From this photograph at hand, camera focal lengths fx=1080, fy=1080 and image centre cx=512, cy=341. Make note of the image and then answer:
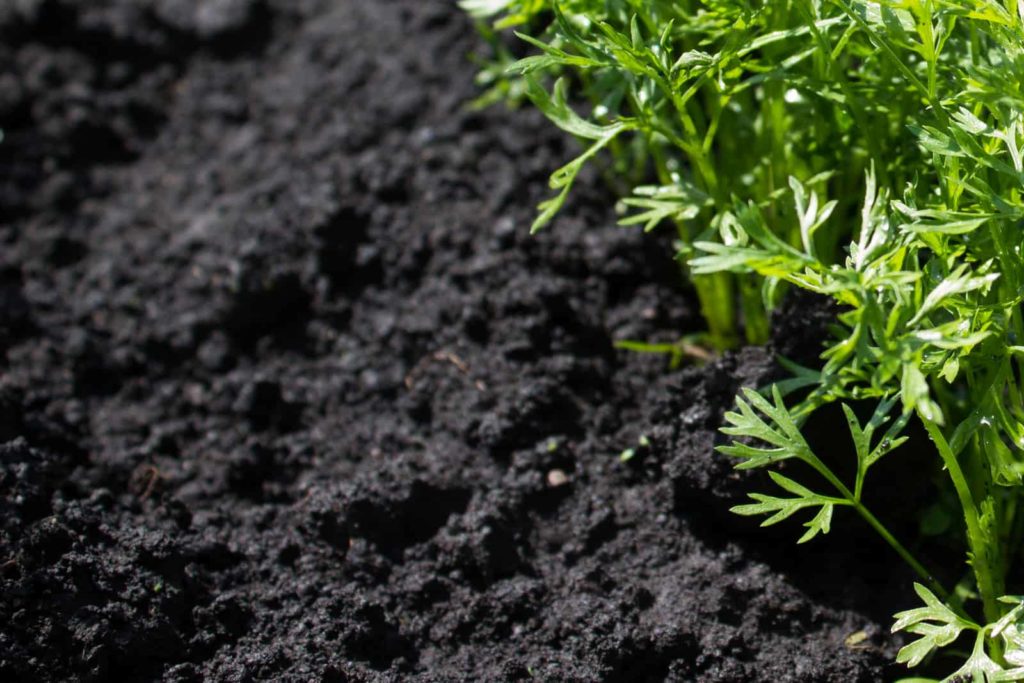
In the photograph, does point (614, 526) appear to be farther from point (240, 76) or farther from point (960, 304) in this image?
point (240, 76)

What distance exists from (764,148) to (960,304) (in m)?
0.69

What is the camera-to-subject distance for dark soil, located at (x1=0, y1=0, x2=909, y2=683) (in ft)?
6.27

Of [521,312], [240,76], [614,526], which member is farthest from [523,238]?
[240,76]

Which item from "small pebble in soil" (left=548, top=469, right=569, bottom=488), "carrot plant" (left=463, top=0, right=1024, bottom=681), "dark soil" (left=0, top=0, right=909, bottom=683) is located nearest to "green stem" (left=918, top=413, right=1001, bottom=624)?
"carrot plant" (left=463, top=0, right=1024, bottom=681)

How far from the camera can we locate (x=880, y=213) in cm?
173

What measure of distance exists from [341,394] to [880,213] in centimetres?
127

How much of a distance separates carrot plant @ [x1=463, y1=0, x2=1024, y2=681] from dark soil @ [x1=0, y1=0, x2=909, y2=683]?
245 millimetres

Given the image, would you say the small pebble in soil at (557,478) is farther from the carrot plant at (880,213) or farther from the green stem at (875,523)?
the green stem at (875,523)

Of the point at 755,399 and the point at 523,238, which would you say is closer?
the point at 755,399

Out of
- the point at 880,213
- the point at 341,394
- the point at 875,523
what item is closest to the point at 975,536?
the point at 875,523

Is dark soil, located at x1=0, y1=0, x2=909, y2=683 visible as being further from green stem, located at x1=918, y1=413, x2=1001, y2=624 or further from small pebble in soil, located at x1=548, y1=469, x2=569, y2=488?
green stem, located at x1=918, y1=413, x2=1001, y2=624

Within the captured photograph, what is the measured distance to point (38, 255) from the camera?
2830mm

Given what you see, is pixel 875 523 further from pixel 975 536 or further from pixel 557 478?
pixel 557 478

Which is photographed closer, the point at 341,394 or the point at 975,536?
the point at 975,536
